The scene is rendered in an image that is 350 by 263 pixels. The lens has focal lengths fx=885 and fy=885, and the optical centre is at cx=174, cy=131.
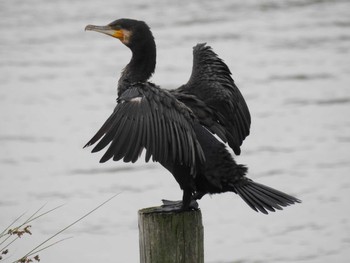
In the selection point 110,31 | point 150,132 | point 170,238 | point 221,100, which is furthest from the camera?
point 110,31

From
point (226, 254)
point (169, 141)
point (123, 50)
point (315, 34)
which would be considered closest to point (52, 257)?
point (226, 254)

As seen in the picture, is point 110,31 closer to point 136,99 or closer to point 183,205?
point 136,99

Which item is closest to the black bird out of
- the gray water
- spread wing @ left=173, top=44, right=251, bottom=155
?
spread wing @ left=173, top=44, right=251, bottom=155

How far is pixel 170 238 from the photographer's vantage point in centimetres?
427

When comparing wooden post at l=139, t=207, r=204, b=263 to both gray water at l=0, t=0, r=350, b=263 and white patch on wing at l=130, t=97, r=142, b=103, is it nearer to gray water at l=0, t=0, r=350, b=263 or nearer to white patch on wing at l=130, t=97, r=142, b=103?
white patch on wing at l=130, t=97, r=142, b=103

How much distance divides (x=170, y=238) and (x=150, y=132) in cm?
67

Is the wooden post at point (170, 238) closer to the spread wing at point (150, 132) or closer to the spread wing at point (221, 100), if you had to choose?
the spread wing at point (150, 132)

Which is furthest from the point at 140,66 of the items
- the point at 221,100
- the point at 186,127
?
the point at 186,127

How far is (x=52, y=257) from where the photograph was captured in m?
7.67

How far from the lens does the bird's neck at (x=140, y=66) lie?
18.0 ft

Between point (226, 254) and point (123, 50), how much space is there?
864 cm

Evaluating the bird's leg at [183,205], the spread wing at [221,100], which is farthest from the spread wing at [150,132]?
the spread wing at [221,100]

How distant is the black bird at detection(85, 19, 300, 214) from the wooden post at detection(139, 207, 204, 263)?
281 mm

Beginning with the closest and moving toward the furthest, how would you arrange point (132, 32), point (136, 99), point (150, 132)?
point (150, 132), point (136, 99), point (132, 32)
